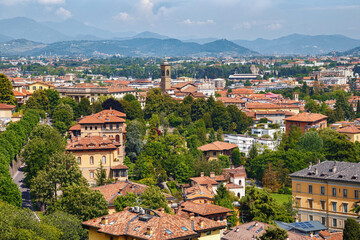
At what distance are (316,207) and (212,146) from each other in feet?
74.4

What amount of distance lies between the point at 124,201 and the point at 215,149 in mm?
30081

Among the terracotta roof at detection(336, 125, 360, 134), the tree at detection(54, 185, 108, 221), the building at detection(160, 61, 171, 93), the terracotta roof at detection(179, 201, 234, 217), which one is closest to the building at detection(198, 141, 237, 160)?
the terracotta roof at detection(336, 125, 360, 134)

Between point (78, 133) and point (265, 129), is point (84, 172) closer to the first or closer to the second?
point (78, 133)

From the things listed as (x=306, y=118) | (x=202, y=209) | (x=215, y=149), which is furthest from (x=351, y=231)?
(x=306, y=118)

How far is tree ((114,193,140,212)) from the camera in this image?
122ft

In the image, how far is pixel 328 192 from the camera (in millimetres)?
45719

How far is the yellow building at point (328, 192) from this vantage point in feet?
147

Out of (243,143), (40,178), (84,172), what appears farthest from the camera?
(243,143)

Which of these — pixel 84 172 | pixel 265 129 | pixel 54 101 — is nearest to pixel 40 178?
pixel 84 172

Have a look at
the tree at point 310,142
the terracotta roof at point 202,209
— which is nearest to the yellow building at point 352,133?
the tree at point 310,142

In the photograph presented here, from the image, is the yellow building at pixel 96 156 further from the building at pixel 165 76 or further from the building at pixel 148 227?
the building at pixel 165 76

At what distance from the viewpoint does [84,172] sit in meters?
50.5

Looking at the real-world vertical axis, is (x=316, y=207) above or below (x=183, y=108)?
below

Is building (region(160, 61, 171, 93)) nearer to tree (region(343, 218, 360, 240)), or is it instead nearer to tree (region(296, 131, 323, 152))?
tree (region(296, 131, 323, 152))
